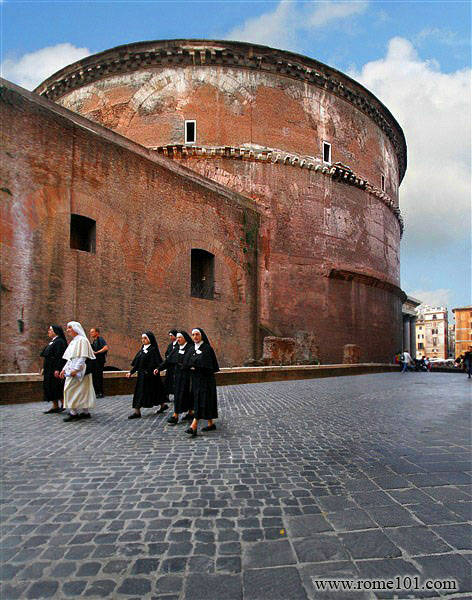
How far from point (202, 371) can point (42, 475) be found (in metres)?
2.47

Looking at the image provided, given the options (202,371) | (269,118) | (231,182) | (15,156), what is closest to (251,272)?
(231,182)

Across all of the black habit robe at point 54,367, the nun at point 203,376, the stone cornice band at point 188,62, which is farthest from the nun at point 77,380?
the stone cornice band at point 188,62

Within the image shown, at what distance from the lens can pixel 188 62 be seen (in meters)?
20.2

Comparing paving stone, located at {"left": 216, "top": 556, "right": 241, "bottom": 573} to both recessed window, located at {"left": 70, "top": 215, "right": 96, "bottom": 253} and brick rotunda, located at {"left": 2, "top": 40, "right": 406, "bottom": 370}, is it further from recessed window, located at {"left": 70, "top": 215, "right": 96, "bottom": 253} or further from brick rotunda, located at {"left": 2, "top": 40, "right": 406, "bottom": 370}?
recessed window, located at {"left": 70, "top": 215, "right": 96, "bottom": 253}

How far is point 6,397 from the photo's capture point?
342 inches

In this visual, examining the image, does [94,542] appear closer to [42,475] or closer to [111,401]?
[42,475]

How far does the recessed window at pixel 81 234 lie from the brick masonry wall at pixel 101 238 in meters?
0.37

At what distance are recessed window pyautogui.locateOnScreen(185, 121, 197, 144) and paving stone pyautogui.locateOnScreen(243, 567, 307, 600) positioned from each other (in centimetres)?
1975

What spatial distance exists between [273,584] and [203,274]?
14670 millimetres

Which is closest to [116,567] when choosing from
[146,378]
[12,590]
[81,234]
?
[12,590]

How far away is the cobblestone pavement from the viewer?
2391 mm

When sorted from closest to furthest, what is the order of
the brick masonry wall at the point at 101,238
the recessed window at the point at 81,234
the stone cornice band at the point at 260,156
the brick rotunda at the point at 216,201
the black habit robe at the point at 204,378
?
the black habit robe at the point at 204,378
the brick masonry wall at the point at 101,238
the brick rotunda at the point at 216,201
the recessed window at the point at 81,234
the stone cornice band at the point at 260,156

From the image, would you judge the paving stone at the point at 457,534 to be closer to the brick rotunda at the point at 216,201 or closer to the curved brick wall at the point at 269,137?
the brick rotunda at the point at 216,201

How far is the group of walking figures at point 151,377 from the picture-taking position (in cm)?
601
